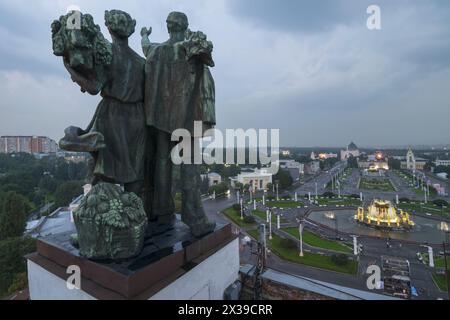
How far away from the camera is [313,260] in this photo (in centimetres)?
2344

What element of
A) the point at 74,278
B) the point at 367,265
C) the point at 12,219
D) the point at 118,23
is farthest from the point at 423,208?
the point at 12,219

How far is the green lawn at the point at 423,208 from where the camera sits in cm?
3956

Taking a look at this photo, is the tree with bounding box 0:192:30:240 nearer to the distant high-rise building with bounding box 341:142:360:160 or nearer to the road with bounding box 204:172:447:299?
the road with bounding box 204:172:447:299

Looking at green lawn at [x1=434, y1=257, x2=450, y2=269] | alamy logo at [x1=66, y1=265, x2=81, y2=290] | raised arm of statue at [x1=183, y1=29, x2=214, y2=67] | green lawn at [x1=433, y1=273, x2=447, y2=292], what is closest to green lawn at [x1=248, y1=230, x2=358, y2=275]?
green lawn at [x1=433, y1=273, x2=447, y2=292]

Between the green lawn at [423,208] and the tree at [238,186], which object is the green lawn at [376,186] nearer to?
the green lawn at [423,208]

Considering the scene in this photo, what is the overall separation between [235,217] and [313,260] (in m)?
15.7

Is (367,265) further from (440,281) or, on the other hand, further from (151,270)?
(151,270)

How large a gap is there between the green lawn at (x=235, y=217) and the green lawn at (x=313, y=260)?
7323 millimetres

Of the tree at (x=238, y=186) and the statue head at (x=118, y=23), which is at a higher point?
the statue head at (x=118, y=23)

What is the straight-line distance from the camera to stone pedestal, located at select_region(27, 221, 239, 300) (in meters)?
4.01

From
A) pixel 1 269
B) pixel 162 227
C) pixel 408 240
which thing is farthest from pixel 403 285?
pixel 1 269

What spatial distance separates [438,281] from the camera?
65.7ft

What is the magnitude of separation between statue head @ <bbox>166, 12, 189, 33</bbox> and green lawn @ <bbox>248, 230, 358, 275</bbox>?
21.9m

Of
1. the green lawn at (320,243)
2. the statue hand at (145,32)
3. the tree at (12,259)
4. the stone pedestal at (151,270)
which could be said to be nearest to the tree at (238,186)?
the green lawn at (320,243)
